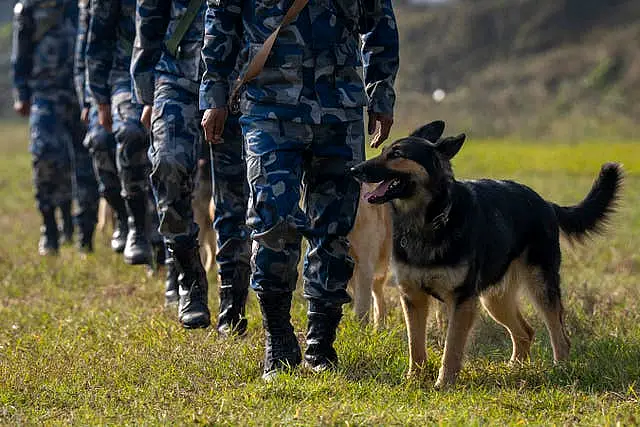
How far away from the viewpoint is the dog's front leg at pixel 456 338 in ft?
16.6

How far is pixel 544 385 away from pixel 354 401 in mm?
1068

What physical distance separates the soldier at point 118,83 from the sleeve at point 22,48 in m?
2.73

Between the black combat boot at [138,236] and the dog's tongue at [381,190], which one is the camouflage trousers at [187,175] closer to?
the dog's tongue at [381,190]

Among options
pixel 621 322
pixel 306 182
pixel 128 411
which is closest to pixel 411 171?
pixel 306 182

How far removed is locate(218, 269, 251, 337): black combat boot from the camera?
6113mm

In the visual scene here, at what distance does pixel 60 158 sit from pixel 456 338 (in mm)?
6640

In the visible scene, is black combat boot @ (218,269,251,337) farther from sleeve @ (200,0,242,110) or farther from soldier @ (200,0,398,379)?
sleeve @ (200,0,242,110)

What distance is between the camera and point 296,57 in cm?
492

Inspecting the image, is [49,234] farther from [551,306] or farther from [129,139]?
[551,306]

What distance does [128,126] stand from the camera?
7.64m

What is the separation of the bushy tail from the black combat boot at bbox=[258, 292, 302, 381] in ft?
6.14

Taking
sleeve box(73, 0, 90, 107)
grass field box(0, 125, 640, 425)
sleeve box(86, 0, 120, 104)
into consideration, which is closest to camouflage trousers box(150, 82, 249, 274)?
grass field box(0, 125, 640, 425)

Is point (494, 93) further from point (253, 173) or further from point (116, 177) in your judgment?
point (253, 173)

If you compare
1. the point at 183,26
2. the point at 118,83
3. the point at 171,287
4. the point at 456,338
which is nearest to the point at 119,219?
the point at 118,83
